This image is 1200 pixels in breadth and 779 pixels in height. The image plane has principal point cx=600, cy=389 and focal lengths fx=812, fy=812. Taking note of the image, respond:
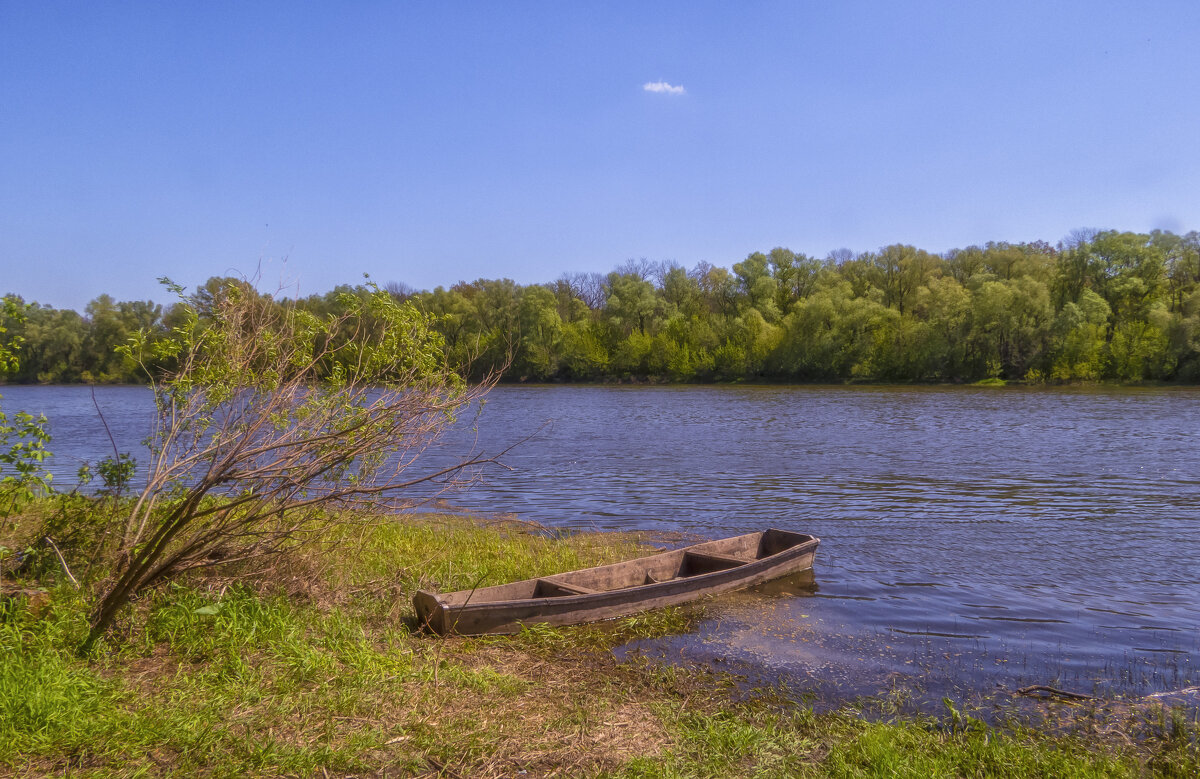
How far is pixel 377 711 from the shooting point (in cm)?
615

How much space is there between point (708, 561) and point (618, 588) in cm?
176

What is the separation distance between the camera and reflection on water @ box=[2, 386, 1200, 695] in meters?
9.38

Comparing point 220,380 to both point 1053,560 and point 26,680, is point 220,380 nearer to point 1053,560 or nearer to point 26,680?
point 26,680

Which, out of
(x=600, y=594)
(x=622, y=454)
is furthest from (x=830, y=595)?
(x=622, y=454)

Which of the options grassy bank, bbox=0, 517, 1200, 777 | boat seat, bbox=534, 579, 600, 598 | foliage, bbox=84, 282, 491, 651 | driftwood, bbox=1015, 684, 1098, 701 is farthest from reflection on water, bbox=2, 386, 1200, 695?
foliage, bbox=84, 282, 491, 651

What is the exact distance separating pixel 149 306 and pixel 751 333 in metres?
56.9

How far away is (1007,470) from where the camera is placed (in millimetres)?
24297

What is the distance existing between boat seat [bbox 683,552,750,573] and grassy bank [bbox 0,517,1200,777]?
3399 millimetres

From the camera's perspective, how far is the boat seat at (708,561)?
11641mm

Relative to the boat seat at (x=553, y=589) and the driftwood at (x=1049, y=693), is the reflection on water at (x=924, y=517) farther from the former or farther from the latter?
the boat seat at (x=553, y=589)

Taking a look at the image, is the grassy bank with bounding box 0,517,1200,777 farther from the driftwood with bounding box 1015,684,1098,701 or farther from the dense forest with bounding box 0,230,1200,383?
the dense forest with bounding box 0,230,1200,383

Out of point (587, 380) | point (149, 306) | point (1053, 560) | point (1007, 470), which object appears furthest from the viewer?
point (587, 380)

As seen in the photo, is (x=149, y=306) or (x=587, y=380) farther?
(x=587, y=380)

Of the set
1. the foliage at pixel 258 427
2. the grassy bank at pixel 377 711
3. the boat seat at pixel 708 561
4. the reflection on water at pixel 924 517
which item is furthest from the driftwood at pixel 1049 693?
the foliage at pixel 258 427
